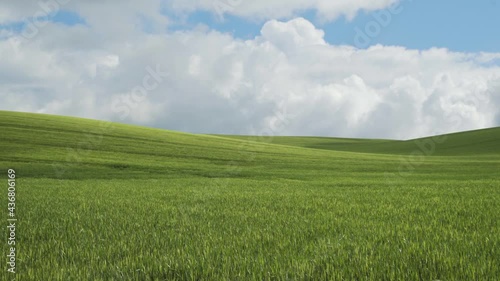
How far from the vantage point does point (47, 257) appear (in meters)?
6.86

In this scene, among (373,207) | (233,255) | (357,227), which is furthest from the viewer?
(373,207)

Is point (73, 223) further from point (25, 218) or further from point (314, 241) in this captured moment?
point (314, 241)

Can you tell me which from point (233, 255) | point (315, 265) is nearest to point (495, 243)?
point (315, 265)

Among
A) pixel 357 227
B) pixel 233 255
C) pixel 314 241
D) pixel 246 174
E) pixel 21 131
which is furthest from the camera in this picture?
pixel 21 131

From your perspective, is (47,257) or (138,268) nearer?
(138,268)

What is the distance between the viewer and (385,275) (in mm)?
5367

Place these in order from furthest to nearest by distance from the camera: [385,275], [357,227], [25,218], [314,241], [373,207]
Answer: [373,207], [25,218], [357,227], [314,241], [385,275]

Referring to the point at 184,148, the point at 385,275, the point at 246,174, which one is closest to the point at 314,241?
the point at 385,275

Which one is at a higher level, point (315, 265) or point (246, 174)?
point (246, 174)

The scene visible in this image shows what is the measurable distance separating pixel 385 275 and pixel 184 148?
183 ft

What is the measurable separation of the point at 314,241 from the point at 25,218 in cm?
841

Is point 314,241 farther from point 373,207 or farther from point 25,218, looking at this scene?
point 25,218

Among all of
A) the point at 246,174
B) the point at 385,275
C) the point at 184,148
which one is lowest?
the point at 385,275

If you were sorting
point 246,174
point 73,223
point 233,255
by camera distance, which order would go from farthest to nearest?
point 246,174 < point 73,223 < point 233,255
